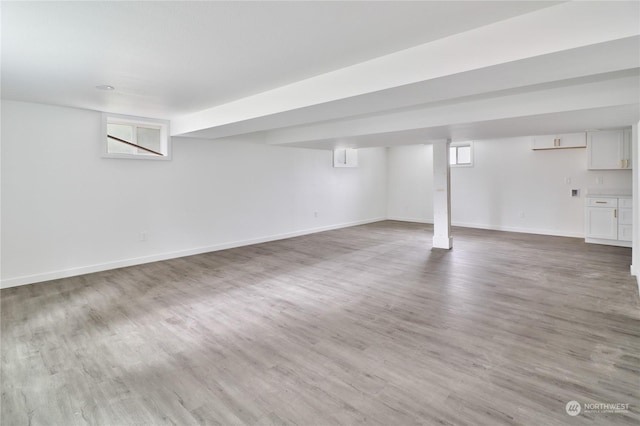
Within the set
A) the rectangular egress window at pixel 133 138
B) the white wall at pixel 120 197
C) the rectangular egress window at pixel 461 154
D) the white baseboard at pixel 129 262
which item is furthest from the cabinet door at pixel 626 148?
the rectangular egress window at pixel 133 138

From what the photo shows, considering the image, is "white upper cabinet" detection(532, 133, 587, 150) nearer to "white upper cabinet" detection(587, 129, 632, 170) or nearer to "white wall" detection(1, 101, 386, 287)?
"white upper cabinet" detection(587, 129, 632, 170)

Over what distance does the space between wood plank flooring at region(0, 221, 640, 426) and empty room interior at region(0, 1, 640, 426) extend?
0.02 metres

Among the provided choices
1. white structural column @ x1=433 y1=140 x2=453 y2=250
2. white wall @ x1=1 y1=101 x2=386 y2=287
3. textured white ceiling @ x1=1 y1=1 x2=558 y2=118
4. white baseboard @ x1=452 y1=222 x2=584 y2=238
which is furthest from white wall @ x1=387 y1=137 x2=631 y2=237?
textured white ceiling @ x1=1 y1=1 x2=558 y2=118

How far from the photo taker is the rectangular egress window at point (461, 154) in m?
8.66

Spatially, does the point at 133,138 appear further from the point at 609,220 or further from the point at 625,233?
the point at 625,233

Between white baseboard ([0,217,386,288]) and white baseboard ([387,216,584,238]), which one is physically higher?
white baseboard ([387,216,584,238])

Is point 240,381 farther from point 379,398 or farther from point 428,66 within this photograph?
point 428,66

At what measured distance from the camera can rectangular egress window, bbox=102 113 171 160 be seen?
4.90 metres

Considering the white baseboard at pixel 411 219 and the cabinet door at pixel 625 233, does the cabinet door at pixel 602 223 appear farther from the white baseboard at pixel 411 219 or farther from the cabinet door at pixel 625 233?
→ the white baseboard at pixel 411 219

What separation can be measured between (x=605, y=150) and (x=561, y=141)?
0.85 metres

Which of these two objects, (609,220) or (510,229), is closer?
(609,220)

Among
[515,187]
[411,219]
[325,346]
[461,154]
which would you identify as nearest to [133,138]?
[325,346]

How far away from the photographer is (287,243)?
6945mm

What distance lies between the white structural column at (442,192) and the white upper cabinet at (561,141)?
270 cm
